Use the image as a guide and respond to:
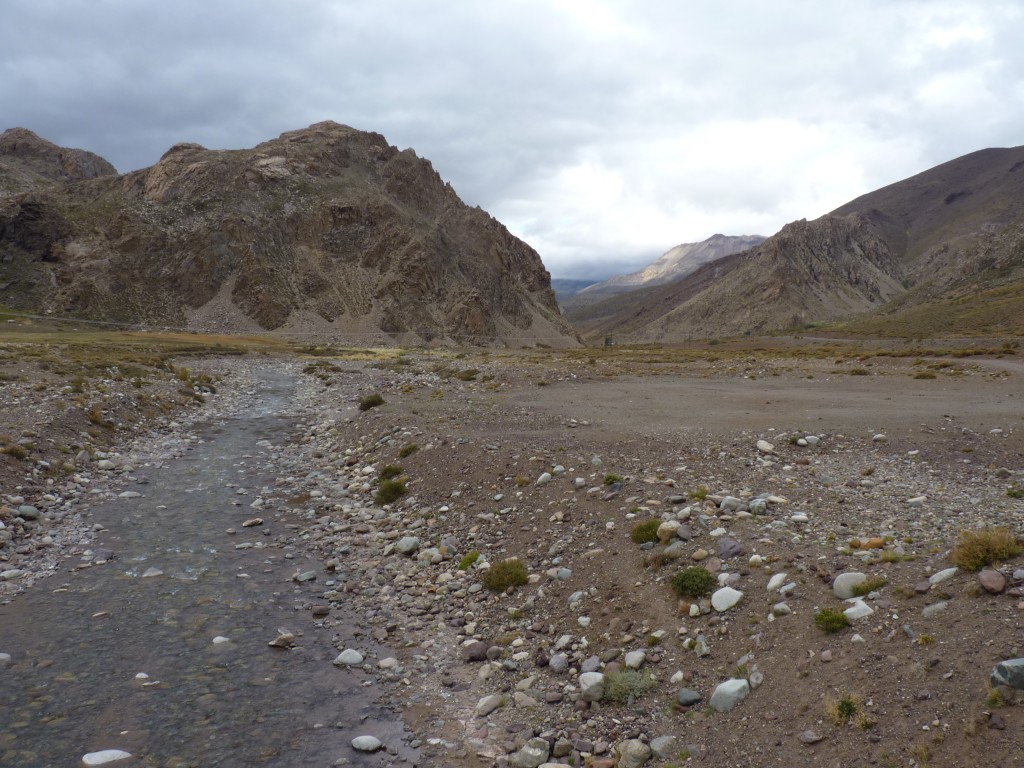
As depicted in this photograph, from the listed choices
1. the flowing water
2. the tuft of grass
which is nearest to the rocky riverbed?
the tuft of grass

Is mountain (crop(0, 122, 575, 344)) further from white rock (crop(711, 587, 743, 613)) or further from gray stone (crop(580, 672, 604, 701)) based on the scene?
gray stone (crop(580, 672, 604, 701))

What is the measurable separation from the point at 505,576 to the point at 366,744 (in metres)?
4.03

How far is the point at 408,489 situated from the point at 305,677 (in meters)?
7.87

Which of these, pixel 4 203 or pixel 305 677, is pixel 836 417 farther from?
pixel 4 203

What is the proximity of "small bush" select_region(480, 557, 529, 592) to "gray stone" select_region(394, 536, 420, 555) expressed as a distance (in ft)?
7.88

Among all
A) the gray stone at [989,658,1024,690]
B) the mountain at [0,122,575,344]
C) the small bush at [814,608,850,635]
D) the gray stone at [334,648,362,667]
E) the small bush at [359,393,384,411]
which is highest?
the mountain at [0,122,575,344]

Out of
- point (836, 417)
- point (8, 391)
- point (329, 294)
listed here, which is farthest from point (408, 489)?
point (329, 294)

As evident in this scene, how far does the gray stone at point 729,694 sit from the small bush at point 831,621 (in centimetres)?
115

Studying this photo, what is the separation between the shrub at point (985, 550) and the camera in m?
7.14

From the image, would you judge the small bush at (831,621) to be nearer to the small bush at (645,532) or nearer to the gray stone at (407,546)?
the small bush at (645,532)

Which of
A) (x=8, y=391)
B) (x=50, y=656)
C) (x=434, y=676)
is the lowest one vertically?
(x=434, y=676)

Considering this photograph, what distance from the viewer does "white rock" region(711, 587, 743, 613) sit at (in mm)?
8180

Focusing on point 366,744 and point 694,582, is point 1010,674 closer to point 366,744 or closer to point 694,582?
point 694,582

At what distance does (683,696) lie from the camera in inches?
272
